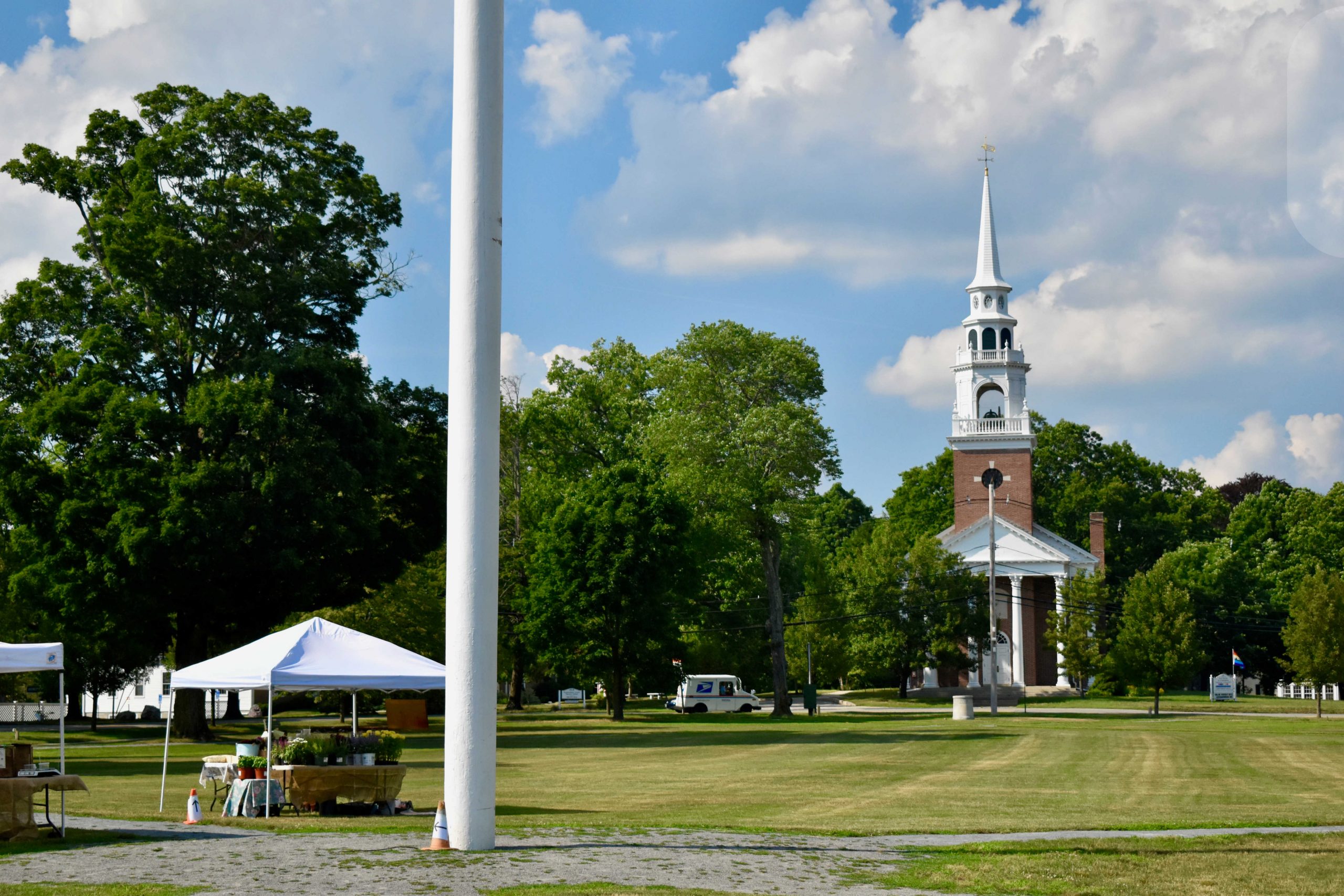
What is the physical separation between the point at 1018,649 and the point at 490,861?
73.2m

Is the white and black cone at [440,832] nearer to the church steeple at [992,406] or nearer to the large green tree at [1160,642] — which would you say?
the large green tree at [1160,642]

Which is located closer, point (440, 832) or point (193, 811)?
point (440, 832)

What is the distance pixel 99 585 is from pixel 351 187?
572 inches

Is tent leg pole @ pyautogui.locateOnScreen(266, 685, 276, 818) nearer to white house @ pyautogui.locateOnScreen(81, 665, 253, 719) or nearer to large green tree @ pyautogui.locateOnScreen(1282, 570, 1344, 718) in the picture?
large green tree @ pyautogui.locateOnScreen(1282, 570, 1344, 718)

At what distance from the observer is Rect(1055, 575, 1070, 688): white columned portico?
7281cm

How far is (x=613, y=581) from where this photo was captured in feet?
175

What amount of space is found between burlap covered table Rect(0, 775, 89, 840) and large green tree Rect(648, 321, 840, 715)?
1585 inches

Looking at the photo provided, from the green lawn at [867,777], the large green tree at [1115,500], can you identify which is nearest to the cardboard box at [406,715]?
the green lawn at [867,777]

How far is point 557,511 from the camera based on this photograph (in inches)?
2178

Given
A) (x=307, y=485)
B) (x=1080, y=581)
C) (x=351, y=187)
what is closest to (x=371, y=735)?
(x=307, y=485)

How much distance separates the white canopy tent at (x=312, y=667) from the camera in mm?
19172

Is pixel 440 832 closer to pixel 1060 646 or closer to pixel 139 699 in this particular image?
pixel 139 699

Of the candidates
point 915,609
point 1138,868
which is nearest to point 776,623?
point 915,609

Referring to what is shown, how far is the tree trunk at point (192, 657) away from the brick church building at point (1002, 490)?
167 ft
